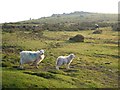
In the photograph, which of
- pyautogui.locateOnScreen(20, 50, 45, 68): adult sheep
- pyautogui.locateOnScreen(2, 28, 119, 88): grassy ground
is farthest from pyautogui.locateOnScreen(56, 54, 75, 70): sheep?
pyautogui.locateOnScreen(20, 50, 45, 68): adult sheep

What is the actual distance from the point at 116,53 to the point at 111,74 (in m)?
8.84

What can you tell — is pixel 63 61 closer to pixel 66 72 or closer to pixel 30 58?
pixel 66 72

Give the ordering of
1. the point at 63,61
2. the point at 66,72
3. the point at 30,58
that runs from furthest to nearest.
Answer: the point at 63,61
the point at 30,58
the point at 66,72

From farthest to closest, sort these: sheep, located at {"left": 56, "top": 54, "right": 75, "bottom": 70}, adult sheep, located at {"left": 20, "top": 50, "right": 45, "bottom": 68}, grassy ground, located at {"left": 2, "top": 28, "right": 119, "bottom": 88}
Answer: sheep, located at {"left": 56, "top": 54, "right": 75, "bottom": 70} < adult sheep, located at {"left": 20, "top": 50, "right": 45, "bottom": 68} < grassy ground, located at {"left": 2, "top": 28, "right": 119, "bottom": 88}

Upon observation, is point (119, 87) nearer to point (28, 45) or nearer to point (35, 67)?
point (35, 67)

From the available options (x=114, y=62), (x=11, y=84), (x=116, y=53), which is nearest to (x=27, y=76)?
(x=11, y=84)

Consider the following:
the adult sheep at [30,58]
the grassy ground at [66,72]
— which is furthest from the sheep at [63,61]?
the adult sheep at [30,58]

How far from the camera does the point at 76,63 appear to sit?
93.6ft

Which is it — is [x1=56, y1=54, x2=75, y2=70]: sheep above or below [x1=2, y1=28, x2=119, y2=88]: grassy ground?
above

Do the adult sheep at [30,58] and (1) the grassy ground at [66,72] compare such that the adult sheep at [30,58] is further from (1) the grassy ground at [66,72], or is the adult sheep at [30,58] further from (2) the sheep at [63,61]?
(2) the sheep at [63,61]

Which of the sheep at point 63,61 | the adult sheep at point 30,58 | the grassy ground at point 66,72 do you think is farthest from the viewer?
the sheep at point 63,61

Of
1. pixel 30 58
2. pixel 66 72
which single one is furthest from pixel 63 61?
pixel 30 58

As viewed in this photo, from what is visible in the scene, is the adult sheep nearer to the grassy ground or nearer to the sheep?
the grassy ground

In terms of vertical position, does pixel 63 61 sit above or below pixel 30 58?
below
